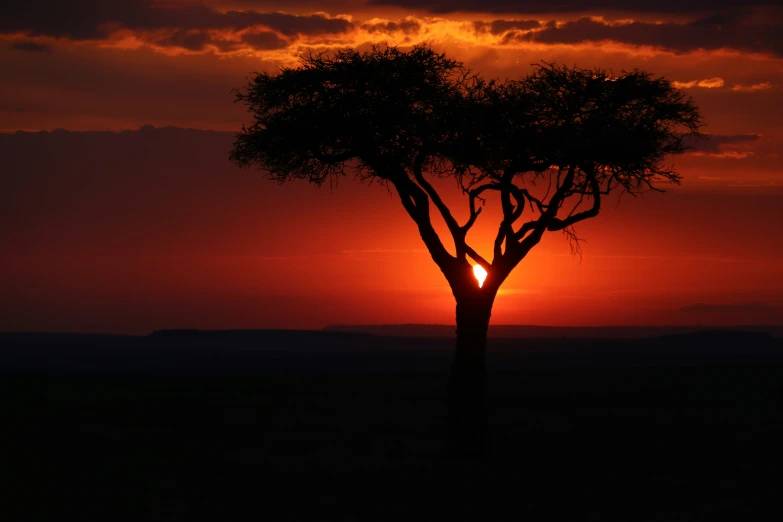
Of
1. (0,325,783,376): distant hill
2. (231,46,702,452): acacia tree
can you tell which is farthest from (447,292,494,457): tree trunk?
(0,325,783,376): distant hill

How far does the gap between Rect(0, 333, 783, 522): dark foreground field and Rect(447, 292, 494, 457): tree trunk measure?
2.39ft

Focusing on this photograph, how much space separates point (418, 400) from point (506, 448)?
10.6 metres

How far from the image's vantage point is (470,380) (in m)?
24.9

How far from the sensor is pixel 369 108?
88.6 feet

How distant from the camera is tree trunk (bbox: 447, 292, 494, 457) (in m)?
24.8

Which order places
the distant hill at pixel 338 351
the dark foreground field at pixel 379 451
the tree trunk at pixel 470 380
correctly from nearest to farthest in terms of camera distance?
1. the dark foreground field at pixel 379 451
2. the tree trunk at pixel 470 380
3. the distant hill at pixel 338 351

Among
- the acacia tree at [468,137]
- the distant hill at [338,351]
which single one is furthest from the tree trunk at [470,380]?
the distant hill at [338,351]

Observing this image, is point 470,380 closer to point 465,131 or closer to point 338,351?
point 465,131

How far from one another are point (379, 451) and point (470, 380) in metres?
3.45

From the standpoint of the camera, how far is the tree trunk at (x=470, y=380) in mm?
24797

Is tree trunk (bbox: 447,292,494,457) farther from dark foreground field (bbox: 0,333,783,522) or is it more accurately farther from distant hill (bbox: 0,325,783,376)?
distant hill (bbox: 0,325,783,376)

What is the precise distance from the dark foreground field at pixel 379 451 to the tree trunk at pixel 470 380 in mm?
730

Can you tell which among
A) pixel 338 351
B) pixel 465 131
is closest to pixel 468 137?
pixel 465 131

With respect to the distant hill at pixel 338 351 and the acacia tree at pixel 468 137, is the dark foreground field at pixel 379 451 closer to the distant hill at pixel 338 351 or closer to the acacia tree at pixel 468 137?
the acacia tree at pixel 468 137
